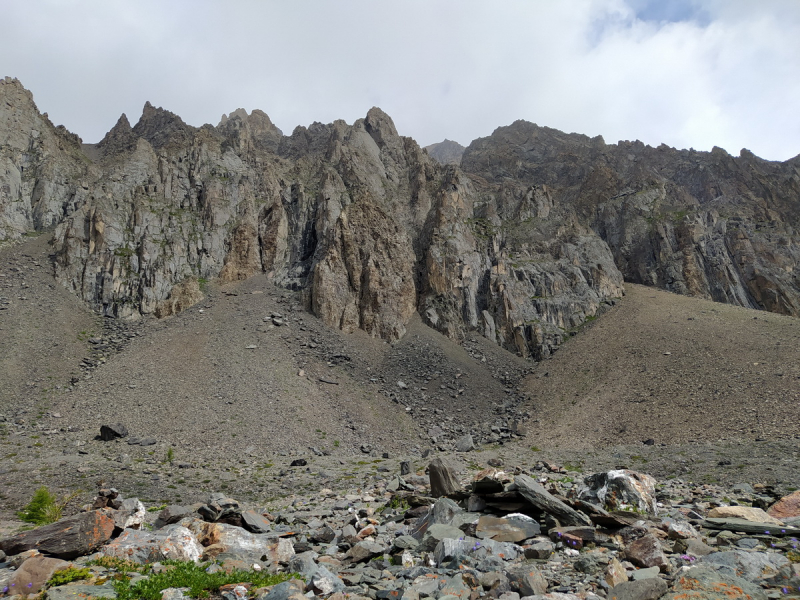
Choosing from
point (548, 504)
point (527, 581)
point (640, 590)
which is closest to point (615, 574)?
point (640, 590)

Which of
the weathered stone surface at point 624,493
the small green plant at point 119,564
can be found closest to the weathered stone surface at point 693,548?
the weathered stone surface at point 624,493

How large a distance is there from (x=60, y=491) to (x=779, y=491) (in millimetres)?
38085

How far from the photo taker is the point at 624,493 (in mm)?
13875

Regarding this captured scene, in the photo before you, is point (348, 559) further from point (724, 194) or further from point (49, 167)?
point (724, 194)

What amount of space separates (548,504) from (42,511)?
23788 mm

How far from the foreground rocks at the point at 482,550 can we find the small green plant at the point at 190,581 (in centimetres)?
35

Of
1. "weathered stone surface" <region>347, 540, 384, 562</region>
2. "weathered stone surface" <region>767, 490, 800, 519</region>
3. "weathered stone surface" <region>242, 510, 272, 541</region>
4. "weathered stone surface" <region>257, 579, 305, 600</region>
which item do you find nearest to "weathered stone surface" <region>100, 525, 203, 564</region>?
"weathered stone surface" <region>242, 510, 272, 541</region>

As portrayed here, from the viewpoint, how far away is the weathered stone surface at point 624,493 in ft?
44.5

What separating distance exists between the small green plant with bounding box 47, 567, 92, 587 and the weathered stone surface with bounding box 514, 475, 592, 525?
1103cm

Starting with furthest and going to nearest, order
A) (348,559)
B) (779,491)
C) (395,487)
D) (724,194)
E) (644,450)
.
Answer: (724,194) → (644,450) → (395,487) → (779,491) → (348,559)

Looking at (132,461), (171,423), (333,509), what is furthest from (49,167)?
(333,509)

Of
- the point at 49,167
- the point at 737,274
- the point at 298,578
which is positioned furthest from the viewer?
the point at 737,274

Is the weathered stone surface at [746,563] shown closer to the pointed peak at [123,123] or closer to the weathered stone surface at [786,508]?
the weathered stone surface at [786,508]

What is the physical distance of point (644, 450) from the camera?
116 ft
